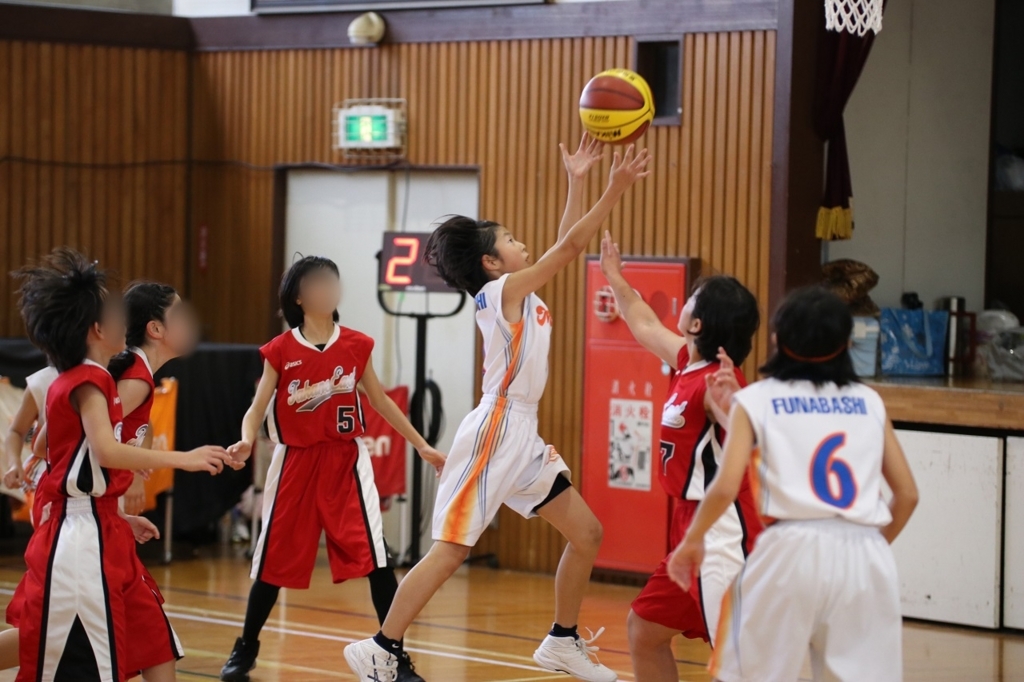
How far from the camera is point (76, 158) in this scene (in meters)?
9.20

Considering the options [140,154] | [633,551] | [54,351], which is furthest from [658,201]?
[54,351]

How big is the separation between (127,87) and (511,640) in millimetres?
5071

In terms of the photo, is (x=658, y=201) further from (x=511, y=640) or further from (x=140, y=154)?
(x=140, y=154)

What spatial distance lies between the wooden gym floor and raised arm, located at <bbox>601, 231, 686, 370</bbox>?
161 cm

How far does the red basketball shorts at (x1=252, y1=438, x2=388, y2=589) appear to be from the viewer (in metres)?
5.24

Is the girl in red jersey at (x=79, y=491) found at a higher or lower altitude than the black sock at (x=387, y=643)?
higher

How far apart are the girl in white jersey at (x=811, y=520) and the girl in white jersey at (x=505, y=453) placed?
1.36 m

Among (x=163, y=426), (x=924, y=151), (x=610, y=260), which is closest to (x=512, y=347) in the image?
(x=610, y=260)

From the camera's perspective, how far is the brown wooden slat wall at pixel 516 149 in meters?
7.63

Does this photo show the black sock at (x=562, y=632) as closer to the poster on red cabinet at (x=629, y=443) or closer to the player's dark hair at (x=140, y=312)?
the player's dark hair at (x=140, y=312)

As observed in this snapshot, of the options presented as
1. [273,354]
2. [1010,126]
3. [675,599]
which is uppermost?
[1010,126]

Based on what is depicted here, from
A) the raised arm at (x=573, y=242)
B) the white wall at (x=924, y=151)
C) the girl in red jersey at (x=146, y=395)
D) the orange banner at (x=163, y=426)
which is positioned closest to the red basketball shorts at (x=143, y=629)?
the girl in red jersey at (x=146, y=395)

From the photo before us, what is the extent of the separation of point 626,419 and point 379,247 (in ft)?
7.18

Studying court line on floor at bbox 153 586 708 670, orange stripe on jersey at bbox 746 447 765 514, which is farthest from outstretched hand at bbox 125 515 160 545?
court line on floor at bbox 153 586 708 670
